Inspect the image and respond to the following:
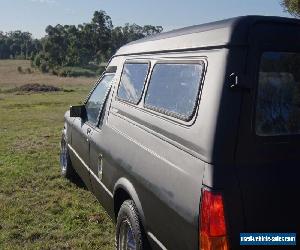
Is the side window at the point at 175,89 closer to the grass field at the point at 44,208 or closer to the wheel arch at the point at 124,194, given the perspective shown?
the wheel arch at the point at 124,194

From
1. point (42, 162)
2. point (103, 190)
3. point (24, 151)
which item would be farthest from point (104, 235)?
point (24, 151)

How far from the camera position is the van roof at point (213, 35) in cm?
252

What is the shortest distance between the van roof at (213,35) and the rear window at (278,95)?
19cm

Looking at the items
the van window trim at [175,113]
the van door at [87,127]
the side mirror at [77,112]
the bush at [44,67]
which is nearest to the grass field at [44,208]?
the van door at [87,127]

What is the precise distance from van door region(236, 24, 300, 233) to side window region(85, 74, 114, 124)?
8.38 feet

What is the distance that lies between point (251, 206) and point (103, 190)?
225 cm

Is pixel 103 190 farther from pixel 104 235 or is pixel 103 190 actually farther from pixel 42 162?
pixel 42 162

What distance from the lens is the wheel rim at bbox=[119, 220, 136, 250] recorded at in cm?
361

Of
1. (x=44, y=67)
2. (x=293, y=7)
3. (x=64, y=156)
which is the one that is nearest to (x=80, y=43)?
(x=44, y=67)

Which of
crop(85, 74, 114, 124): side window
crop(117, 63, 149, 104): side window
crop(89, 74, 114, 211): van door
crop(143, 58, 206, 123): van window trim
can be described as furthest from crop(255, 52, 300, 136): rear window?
crop(85, 74, 114, 124): side window

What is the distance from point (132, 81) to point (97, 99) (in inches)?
44.3

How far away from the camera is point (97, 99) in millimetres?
5289

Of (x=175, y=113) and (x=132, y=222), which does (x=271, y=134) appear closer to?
(x=175, y=113)

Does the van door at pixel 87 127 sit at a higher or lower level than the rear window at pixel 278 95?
lower
